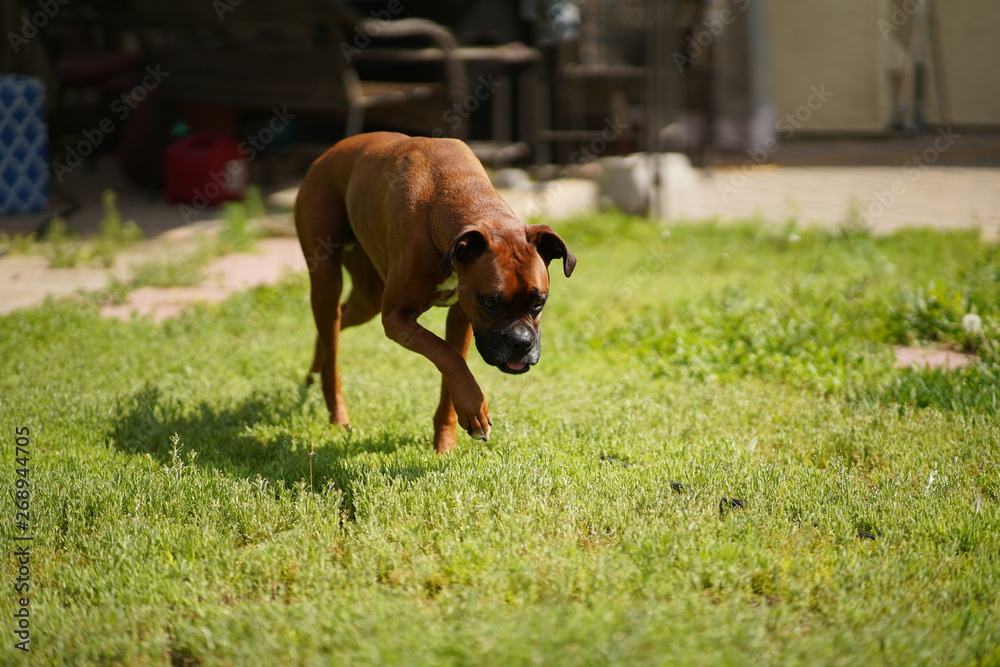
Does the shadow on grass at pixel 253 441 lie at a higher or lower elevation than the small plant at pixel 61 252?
lower

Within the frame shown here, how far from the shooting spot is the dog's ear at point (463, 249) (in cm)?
334

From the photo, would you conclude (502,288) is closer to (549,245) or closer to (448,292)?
(549,245)

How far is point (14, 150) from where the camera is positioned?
29.7 ft

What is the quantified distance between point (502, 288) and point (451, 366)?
1.35 feet

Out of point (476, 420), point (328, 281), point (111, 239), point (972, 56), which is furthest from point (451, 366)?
point (972, 56)

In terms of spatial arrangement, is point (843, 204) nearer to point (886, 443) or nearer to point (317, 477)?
point (886, 443)

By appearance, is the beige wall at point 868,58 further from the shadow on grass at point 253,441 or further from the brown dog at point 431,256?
the shadow on grass at point 253,441

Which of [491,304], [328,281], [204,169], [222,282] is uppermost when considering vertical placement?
[491,304]

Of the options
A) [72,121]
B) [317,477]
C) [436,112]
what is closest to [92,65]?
[72,121]

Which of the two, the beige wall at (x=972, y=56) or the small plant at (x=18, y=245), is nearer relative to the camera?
the small plant at (x=18, y=245)

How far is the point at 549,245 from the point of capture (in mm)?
3678

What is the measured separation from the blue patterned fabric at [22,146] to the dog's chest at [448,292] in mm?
6992

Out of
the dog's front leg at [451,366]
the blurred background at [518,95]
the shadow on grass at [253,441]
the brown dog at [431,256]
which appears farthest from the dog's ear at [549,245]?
the blurred background at [518,95]

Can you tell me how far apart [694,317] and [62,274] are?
16.3 feet
